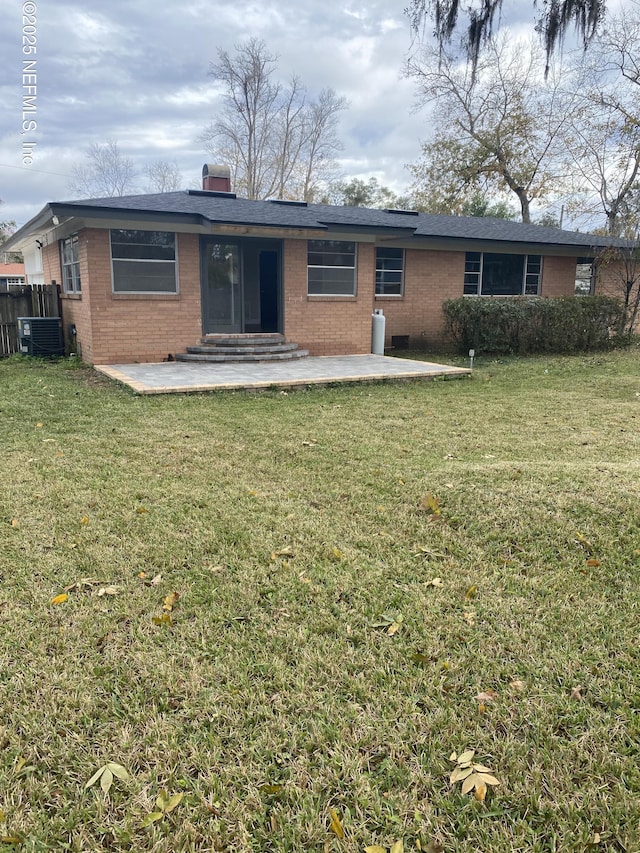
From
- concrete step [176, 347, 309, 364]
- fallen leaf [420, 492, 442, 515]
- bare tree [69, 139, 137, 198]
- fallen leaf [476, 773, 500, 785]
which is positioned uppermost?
bare tree [69, 139, 137, 198]

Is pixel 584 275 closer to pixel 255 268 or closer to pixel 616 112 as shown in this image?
pixel 616 112

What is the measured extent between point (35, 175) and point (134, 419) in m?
38.3

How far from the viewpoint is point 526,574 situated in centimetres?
330

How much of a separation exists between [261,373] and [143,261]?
350 centimetres

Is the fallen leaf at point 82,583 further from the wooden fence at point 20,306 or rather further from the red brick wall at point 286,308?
the wooden fence at point 20,306

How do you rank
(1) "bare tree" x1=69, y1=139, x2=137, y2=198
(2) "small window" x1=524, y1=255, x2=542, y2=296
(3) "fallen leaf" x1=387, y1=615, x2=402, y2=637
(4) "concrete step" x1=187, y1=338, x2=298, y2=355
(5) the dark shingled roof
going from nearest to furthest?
(3) "fallen leaf" x1=387, y1=615, x2=402, y2=637, (5) the dark shingled roof, (4) "concrete step" x1=187, y1=338, x2=298, y2=355, (2) "small window" x1=524, y1=255, x2=542, y2=296, (1) "bare tree" x1=69, y1=139, x2=137, y2=198

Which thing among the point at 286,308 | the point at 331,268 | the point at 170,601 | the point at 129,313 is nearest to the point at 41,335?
the point at 129,313

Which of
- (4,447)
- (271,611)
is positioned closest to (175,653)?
(271,611)

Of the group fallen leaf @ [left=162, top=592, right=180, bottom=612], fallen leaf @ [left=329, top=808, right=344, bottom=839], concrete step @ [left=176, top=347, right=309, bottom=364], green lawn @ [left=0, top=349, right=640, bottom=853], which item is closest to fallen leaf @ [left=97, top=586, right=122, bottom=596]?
green lawn @ [left=0, top=349, right=640, bottom=853]

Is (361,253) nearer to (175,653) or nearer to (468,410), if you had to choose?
(468,410)

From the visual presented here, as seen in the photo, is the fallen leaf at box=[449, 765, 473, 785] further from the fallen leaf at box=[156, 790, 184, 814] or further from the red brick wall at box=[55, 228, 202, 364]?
the red brick wall at box=[55, 228, 202, 364]

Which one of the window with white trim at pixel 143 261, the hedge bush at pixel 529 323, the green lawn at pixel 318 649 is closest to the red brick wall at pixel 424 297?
the hedge bush at pixel 529 323

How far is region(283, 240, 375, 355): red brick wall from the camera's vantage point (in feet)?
41.9

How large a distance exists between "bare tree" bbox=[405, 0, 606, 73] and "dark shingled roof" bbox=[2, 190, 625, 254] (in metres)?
6.90
